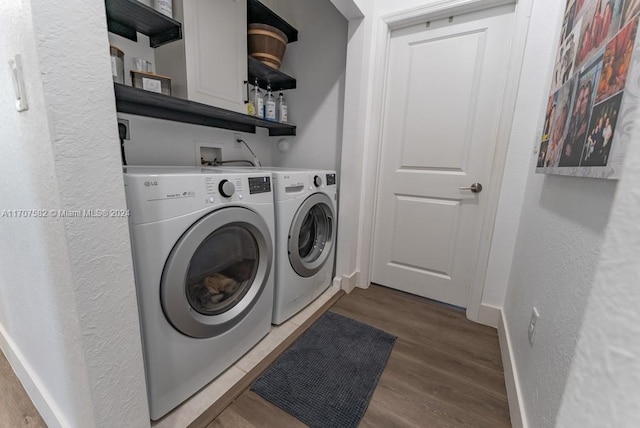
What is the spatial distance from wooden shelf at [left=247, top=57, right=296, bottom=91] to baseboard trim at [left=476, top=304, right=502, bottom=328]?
1992 millimetres

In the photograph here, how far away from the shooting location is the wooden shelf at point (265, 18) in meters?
1.55

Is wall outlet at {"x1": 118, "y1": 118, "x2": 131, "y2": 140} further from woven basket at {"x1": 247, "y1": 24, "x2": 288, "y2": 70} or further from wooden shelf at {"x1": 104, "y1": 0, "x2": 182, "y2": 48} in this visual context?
woven basket at {"x1": 247, "y1": 24, "x2": 288, "y2": 70}

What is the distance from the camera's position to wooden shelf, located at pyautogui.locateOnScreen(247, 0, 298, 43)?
1551 mm

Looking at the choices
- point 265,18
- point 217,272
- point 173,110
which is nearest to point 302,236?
point 217,272

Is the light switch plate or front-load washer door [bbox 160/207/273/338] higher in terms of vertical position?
the light switch plate

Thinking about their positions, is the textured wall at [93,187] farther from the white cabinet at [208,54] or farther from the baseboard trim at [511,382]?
the baseboard trim at [511,382]

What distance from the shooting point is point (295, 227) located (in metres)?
1.41

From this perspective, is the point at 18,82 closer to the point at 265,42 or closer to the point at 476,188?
the point at 265,42

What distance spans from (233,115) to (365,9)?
3.27 feet

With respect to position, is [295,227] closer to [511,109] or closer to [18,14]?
[18,14]

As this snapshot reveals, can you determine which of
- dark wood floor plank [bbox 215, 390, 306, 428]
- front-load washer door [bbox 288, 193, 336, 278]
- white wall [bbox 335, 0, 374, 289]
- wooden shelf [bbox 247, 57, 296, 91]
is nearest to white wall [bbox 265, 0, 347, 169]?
wooden shelf [bbox 247, 57, 296, 91]

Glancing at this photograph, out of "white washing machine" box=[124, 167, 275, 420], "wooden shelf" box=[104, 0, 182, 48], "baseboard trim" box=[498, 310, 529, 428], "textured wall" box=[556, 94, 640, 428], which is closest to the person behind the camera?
"textured wall" box=[556, 94, 640, 428]

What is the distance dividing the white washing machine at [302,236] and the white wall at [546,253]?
1039mm

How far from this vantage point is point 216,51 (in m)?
1.32
